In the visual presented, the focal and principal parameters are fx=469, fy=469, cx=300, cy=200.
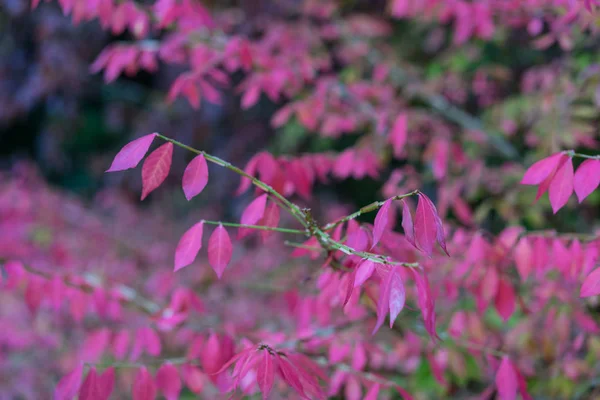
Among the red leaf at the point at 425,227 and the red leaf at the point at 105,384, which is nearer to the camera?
the red leaf at the point at 425,227

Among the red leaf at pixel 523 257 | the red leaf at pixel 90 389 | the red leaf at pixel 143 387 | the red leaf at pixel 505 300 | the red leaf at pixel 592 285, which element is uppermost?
the red leaf at pixel 592 285

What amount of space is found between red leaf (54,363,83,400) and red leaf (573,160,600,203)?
55.8 inches

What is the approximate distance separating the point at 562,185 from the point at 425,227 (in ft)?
1.38

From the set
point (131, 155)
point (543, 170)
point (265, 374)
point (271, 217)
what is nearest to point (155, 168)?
point (131, 155)

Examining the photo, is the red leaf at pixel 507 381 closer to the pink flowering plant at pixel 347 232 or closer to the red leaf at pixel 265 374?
the pink flowering plant at pixel 347 232

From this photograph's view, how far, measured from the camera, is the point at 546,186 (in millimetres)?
1297

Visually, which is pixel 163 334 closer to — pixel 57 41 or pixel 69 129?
pixel 57 41

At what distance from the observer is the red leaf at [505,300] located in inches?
62.2

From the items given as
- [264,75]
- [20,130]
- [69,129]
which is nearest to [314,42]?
[264,75]

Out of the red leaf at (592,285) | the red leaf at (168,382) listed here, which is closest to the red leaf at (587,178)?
the red leaf at (592,285)

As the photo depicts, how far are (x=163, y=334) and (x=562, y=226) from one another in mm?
3049

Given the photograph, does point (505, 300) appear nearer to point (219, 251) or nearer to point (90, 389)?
point (219, 251)

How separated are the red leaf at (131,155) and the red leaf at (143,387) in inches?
26.4

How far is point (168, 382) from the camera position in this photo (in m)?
1.49
